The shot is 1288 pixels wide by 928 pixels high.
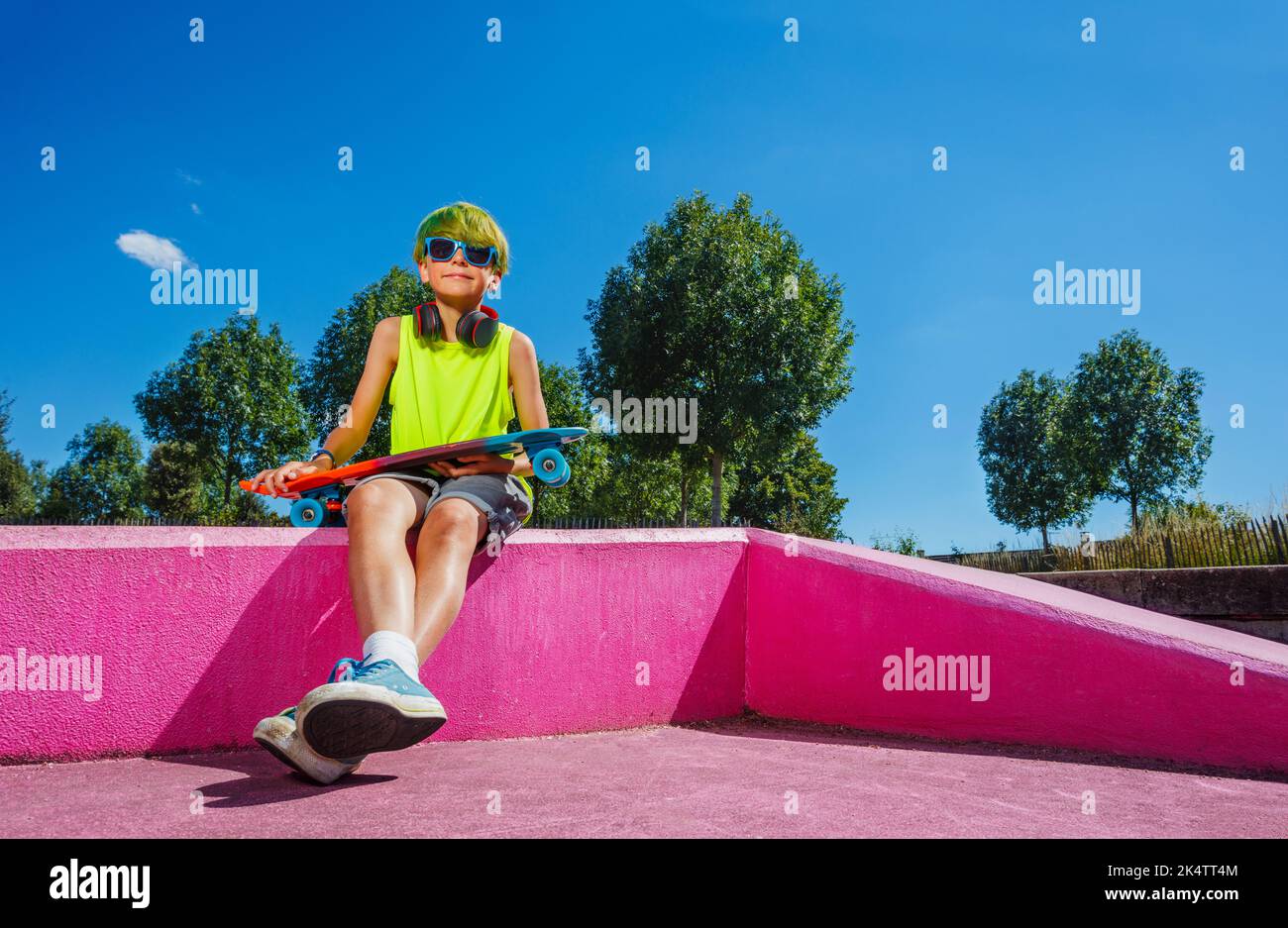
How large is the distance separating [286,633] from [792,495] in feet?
156

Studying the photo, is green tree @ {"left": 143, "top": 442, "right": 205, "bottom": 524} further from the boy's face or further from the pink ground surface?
the pink ground surface

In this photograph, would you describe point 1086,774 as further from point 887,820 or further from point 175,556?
point 175,556

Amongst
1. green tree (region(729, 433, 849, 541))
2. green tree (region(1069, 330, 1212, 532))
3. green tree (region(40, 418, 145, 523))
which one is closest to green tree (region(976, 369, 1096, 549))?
green tree (region(1069, 330, 1212, 532))

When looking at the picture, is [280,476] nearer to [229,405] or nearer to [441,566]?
[441,566]

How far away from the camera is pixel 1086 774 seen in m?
3.26

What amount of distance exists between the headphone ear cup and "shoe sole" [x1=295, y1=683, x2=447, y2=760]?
5.39ft

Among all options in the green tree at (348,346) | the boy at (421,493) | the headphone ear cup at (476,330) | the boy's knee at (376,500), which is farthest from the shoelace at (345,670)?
the green tree at (348,346)

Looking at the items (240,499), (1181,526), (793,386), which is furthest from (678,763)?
(240,499)

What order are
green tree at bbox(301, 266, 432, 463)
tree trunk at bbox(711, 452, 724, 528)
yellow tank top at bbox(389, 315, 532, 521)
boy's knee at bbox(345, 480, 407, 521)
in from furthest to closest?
green tree at bbox(301, 266, 432, 463) < tree trunk at bbox(711, 452, 724, 528) < yellow tank top at bbox(389, 315, 532, 521) < boy's knee at bbox(345, 480, 407, 521)

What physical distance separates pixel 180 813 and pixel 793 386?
24.0m

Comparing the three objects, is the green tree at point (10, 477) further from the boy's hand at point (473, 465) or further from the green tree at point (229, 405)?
the boy's hand at point (473, 465)

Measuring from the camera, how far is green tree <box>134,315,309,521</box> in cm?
3131

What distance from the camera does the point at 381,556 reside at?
2711 millimetres

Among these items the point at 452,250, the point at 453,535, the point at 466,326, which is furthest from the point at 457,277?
the point at 453,535
